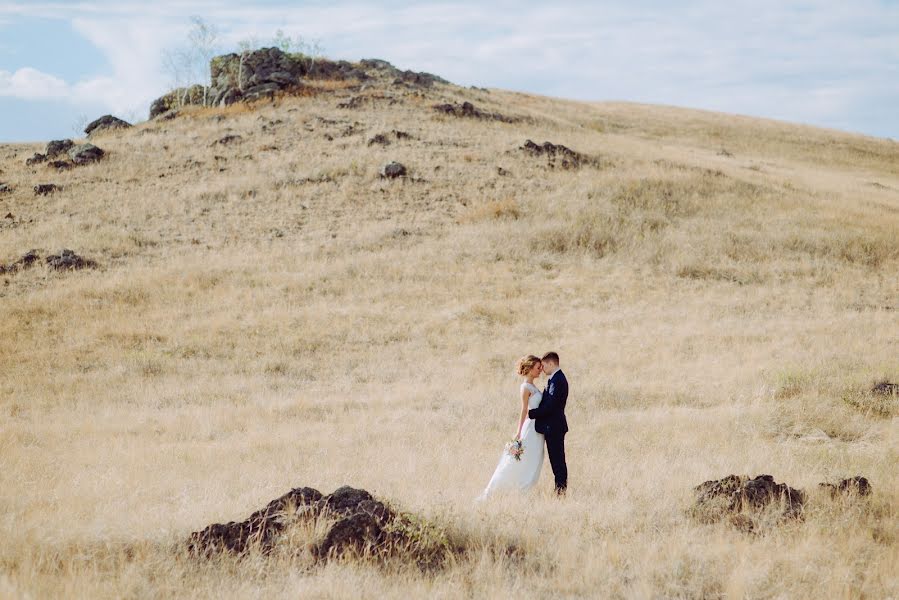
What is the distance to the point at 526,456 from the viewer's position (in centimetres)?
824

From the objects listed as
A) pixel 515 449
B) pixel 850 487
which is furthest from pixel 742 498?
pixel 515 449

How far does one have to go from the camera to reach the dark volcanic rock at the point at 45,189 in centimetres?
A: 3272

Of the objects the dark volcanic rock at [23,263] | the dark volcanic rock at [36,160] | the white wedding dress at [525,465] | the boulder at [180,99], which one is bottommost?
the white wedding dress at [525,465]

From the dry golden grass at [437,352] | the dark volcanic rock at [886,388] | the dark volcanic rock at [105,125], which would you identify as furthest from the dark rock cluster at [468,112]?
the dark volcanic rock at [886,388]

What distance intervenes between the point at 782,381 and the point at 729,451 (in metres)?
4.39

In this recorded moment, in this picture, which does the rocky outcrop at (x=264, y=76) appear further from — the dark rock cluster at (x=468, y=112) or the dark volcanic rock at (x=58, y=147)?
the dark volcanic rock at (x=58, y=147)

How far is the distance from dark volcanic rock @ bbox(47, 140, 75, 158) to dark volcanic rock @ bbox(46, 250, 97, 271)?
18169 millimetres

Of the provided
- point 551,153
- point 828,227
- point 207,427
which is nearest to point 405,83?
point 551,153

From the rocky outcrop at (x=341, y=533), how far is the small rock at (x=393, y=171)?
28.1 meters

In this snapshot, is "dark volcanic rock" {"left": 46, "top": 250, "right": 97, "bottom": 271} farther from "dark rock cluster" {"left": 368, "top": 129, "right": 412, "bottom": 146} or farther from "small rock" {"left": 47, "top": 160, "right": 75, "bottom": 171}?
"dark rock cluster" {"left": 368, "top": 129, "right": 412, "bottom": 146}

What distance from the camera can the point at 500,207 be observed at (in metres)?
30.0

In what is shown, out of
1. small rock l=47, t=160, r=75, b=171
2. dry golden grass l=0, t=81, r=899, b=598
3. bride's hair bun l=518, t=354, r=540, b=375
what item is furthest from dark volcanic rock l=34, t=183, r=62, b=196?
bride's hair bun l=518, t=354, r=540, b=375

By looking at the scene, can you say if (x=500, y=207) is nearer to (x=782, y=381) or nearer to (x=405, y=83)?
(x=782, y=381)

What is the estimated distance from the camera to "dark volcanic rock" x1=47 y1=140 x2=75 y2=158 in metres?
39.7
